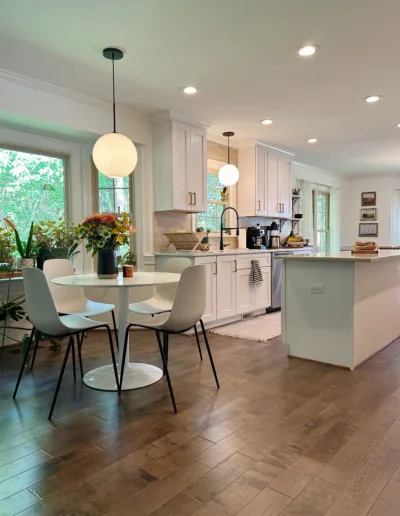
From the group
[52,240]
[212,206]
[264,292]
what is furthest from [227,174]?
[52,240]

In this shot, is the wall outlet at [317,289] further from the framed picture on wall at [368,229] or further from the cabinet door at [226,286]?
Answer: the framed picture on wall at [368,229]

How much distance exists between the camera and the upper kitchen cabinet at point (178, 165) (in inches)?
175

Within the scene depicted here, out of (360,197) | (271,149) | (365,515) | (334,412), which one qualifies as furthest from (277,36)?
(360,197)

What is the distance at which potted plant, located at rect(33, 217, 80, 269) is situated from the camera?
12.0 feet

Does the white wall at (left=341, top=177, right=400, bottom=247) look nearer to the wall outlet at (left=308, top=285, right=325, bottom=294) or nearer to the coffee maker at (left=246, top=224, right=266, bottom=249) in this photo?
the coffee maker at (left=246, top=224, right=266, bottom=249)

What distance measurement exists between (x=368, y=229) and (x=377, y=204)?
0.61 m

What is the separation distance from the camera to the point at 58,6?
233 cm

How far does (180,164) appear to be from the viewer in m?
4.54

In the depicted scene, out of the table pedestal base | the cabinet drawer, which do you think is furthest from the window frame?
the cabinet drawer

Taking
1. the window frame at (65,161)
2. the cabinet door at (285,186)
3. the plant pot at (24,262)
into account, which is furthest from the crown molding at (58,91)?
the cabinet door at (285,186)

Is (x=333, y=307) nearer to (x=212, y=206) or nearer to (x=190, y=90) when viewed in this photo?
(x=190, y=90)

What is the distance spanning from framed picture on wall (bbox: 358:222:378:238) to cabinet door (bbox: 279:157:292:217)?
3.47m

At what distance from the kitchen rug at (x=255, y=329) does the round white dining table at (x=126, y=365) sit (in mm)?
→ 1369

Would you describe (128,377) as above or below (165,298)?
below
